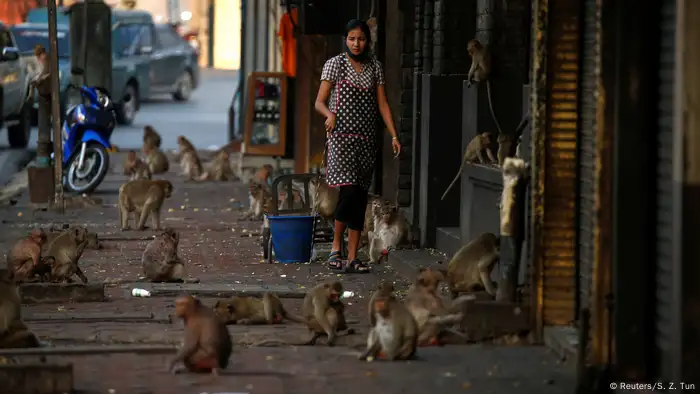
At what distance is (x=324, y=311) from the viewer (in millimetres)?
10141

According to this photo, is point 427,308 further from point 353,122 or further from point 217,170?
point 217,170

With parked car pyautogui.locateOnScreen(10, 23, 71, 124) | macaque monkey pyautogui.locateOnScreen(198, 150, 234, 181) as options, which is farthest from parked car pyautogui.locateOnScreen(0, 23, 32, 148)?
macaque monkey pyautogui.locateOnScreen(198, 150, 234, 181)

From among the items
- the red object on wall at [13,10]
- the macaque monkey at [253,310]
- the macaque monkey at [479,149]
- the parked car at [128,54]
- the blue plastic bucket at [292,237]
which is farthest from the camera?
the red object on wall at [13,10]

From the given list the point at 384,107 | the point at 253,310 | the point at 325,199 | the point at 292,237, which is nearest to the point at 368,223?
the point at 325,199

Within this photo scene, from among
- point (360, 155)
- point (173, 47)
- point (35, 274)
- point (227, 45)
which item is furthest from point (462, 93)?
point (227, 45)

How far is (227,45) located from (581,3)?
48879mm

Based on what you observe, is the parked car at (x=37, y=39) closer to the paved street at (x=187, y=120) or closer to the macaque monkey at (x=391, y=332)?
the paved street at (x=187, y=120)

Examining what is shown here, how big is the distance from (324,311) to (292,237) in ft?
13.8

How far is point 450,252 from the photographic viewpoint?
1398cm

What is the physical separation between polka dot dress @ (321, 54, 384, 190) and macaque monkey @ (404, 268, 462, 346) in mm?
3580

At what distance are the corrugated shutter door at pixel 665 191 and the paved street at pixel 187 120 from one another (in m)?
21.9

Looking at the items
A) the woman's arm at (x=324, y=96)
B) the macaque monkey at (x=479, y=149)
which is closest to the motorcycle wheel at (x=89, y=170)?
the woman's arm at (x=324, y=96)

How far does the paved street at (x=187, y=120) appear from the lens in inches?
1248

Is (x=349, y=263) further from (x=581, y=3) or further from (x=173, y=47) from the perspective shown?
(x=173, y=47)
